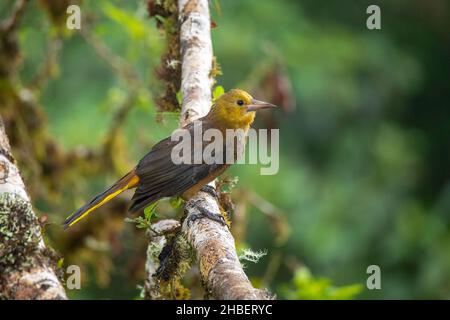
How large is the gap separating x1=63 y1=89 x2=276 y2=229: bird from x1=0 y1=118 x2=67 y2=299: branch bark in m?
0.86

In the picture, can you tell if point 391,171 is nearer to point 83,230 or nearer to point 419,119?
point 419,119

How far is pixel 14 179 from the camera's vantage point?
2578 millimetres

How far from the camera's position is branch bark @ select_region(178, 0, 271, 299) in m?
2.26

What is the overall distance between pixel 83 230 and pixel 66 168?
0.47 m

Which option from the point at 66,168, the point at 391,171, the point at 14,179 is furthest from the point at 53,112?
the point at 14,179

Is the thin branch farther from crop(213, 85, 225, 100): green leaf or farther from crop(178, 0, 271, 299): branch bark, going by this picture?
crop(213, 85, 225, 100): green leaf

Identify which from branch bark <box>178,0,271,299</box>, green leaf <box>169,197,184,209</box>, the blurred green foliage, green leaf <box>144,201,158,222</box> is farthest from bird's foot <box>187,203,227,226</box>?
the blurred green foliage

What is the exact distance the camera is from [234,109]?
3902 mm

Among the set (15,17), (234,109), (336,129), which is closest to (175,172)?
(234,109)

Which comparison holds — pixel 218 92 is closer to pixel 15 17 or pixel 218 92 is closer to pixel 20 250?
pixel 15 17

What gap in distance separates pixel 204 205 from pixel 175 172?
0.51 meters

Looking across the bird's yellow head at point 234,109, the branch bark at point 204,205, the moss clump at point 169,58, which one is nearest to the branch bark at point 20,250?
the branch bark at point 204,205

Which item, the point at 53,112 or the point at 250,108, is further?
the point at 53,112

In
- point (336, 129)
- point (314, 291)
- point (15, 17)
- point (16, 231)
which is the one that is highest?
point (15, 17)
